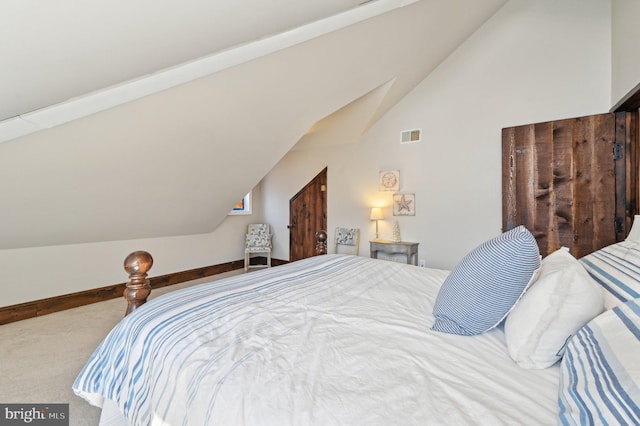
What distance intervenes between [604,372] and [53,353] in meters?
3.29

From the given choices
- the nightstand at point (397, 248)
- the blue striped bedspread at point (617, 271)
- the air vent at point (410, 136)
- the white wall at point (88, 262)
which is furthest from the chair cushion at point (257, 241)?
the blue striped bedspread at point (617, 271)

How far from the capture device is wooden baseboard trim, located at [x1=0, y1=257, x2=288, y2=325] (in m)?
2.98

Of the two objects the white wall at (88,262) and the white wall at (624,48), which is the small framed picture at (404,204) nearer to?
the white wall at (624,48)

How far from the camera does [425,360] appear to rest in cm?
91

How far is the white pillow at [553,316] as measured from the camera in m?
0.86

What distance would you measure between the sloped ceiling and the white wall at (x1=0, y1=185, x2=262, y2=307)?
17 cm

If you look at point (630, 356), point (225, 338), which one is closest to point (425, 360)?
point (630, 356)

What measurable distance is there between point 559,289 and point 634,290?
0.25 meters

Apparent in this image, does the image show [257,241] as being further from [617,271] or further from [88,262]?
[617,271]

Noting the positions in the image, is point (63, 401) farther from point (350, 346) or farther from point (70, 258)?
point (70, 258)

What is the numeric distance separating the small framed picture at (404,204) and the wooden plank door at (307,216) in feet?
4.00

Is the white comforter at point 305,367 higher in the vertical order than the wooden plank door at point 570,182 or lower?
lower

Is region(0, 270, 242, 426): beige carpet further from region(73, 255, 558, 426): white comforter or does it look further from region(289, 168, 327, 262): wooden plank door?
region(289, 168, 327, 262): wooden plank door

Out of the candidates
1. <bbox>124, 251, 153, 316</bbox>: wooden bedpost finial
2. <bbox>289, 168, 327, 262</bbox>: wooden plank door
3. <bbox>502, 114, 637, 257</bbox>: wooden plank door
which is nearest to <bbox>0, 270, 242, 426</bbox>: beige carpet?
<bbox>124, 251, 153, 316</bbox>: wooden bedpost finial
